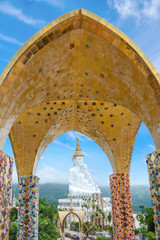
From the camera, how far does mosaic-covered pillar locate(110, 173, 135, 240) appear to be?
24.6 feet

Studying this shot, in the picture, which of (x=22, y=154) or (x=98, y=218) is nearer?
(x=22, y=154)

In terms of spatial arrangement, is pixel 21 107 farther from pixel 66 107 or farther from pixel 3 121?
pixel 66 107

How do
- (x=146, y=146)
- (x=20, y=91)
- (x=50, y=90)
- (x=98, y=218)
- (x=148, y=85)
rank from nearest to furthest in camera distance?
(x=148, y=85) → (x=20, y=91) → (x=50, y=90) → (x=98, y=218) → (x=146, y=146)

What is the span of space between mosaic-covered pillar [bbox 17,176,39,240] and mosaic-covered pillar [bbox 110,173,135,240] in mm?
2950

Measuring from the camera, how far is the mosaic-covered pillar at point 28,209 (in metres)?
7.01

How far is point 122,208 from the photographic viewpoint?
779cm

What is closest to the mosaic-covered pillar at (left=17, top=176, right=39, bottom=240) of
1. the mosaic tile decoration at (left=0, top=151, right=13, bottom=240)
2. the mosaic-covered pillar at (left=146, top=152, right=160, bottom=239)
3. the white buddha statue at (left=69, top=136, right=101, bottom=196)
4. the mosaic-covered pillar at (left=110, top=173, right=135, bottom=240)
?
the mosaic-covered pillar at (left=110, top=173, right=135, bottom=240)

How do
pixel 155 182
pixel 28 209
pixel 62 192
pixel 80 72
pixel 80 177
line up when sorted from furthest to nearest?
pixel 62 192 < pixel 80 177 < pixel 28 209 < pixel 80 72 < pixel 155 182

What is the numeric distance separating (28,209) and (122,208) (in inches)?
137

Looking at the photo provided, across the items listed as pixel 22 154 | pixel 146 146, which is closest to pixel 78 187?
pixel 146 146

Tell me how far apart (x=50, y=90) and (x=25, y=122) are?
290 cm

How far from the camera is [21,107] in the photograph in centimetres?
494

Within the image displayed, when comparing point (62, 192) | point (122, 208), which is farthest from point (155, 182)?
point (62, 192)

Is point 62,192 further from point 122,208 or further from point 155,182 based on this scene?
point 155,182
